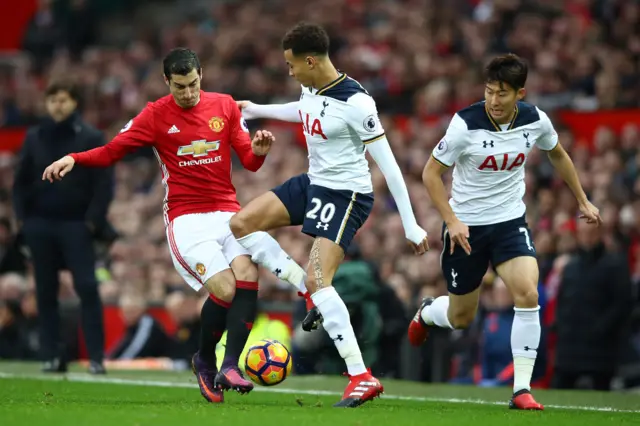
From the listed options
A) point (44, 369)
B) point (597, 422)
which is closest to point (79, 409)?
point (597, 422)

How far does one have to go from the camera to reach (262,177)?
19641 millimetres

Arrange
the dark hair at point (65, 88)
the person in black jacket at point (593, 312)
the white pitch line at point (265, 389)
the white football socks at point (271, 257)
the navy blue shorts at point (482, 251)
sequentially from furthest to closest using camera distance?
the person in black jacket at point (593, 312) < the dark hair at point (65, 88) < the white pitch line at point (265, 389) < the navy blue shorts at point (482, 251) < the white football socks at point (271, 257)

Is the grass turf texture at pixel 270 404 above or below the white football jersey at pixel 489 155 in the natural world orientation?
below

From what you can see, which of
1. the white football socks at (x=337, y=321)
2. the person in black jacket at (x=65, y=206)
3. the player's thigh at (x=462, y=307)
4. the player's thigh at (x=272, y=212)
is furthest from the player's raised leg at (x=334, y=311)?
the person in black jacket at (x=65, y=206)

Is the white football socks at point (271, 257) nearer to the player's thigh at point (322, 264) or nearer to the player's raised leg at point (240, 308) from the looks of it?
the player's raised leg at point (240, 308)

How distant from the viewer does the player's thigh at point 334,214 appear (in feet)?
31.4

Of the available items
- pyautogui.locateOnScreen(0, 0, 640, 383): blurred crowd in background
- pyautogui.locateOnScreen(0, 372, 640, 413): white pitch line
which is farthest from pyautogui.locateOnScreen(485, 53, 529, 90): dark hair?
pyautogui.locateOnScreen(0, 0, 640, 383): blurred crowd in background

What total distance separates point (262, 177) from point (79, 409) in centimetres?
1102

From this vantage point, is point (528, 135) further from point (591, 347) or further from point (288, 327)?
point (288, 327)

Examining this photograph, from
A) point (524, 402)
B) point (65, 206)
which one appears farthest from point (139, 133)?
point (65, 206)

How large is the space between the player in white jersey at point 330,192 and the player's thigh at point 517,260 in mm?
856

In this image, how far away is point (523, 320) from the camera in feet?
32.3

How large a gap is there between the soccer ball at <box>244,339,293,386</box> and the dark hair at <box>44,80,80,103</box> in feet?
14.2

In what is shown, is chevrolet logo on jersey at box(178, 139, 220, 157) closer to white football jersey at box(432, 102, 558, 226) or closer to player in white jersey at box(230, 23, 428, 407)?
player in white jersey at box(230, 23, 428, 407)
